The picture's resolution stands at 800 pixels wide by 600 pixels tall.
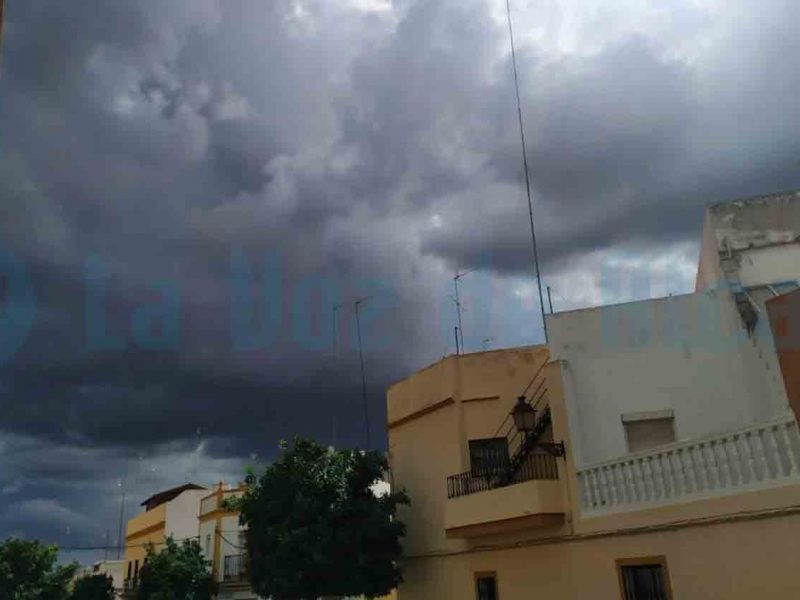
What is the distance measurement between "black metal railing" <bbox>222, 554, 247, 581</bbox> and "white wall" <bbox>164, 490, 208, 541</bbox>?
663 cm

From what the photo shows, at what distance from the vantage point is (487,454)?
51.1 ft

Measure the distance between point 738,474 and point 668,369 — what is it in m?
3.57

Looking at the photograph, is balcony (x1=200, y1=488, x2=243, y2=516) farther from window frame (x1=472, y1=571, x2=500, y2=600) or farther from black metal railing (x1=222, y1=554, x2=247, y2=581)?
window frame (x1=472, y1=571, x2=500, y2=600)

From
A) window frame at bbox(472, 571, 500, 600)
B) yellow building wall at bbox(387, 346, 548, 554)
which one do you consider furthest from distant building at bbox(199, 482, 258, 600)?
window frame at bbox(472, 571, 500, 600)

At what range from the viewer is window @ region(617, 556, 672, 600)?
33.6 ft

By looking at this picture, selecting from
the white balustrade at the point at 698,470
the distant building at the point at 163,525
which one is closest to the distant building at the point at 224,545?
the distant building at the point at 163,525

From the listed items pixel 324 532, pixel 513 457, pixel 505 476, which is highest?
pixel 513 457

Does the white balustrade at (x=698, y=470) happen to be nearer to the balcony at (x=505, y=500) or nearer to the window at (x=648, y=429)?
the balcony at (x=505, y=500)

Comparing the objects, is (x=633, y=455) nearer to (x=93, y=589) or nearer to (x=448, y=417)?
(x=448, y=417)

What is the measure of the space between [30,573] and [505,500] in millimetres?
31193

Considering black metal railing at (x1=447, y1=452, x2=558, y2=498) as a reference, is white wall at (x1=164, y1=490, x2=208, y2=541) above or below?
above

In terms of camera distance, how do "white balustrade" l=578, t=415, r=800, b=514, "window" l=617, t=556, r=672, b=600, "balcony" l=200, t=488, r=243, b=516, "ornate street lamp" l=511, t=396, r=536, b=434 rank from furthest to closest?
"balcony" l=200, t=488, r=243, b=516 < "ornate street lamp" l=511, t=396, r=536, b=434 < "window" l=617, t=556, r=672, b=600 < "white balustrade" l=578, t=415, r=800, b=514

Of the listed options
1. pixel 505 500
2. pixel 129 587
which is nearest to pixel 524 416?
pixel 505 500

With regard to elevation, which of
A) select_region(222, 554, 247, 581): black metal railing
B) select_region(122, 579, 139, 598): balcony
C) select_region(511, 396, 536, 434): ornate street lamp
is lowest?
select_region(122, 579, 139, 598): balcony
